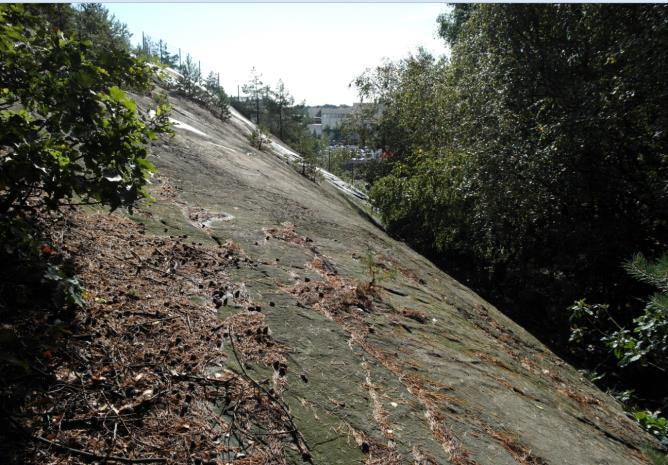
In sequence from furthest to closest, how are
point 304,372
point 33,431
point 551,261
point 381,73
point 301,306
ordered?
1. point 381,73
2. point 551,261
3. point 301,306
4. point 304,372
5. point 33,431

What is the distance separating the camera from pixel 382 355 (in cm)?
352

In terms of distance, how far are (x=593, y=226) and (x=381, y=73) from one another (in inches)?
488

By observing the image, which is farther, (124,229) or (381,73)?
(381,73)

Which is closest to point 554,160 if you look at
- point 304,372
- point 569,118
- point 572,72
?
point 569,118

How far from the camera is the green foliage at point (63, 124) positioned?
222 cm

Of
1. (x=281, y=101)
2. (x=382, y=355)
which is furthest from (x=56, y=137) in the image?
(x=281, y=101)

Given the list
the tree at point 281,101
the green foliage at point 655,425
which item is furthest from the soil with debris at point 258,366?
the tree at point 281,101

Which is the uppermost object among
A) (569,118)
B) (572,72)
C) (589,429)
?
(572,72)

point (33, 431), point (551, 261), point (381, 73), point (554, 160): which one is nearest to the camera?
point (33, 431)

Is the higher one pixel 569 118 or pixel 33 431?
pixel 569 118

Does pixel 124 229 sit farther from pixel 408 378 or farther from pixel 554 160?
pixel 554 160

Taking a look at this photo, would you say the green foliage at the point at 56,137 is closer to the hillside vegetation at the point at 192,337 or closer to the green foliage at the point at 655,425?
the hillside vegetation at the point at 192,337

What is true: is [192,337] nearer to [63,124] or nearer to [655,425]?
[63,124]

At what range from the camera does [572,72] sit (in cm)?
879
